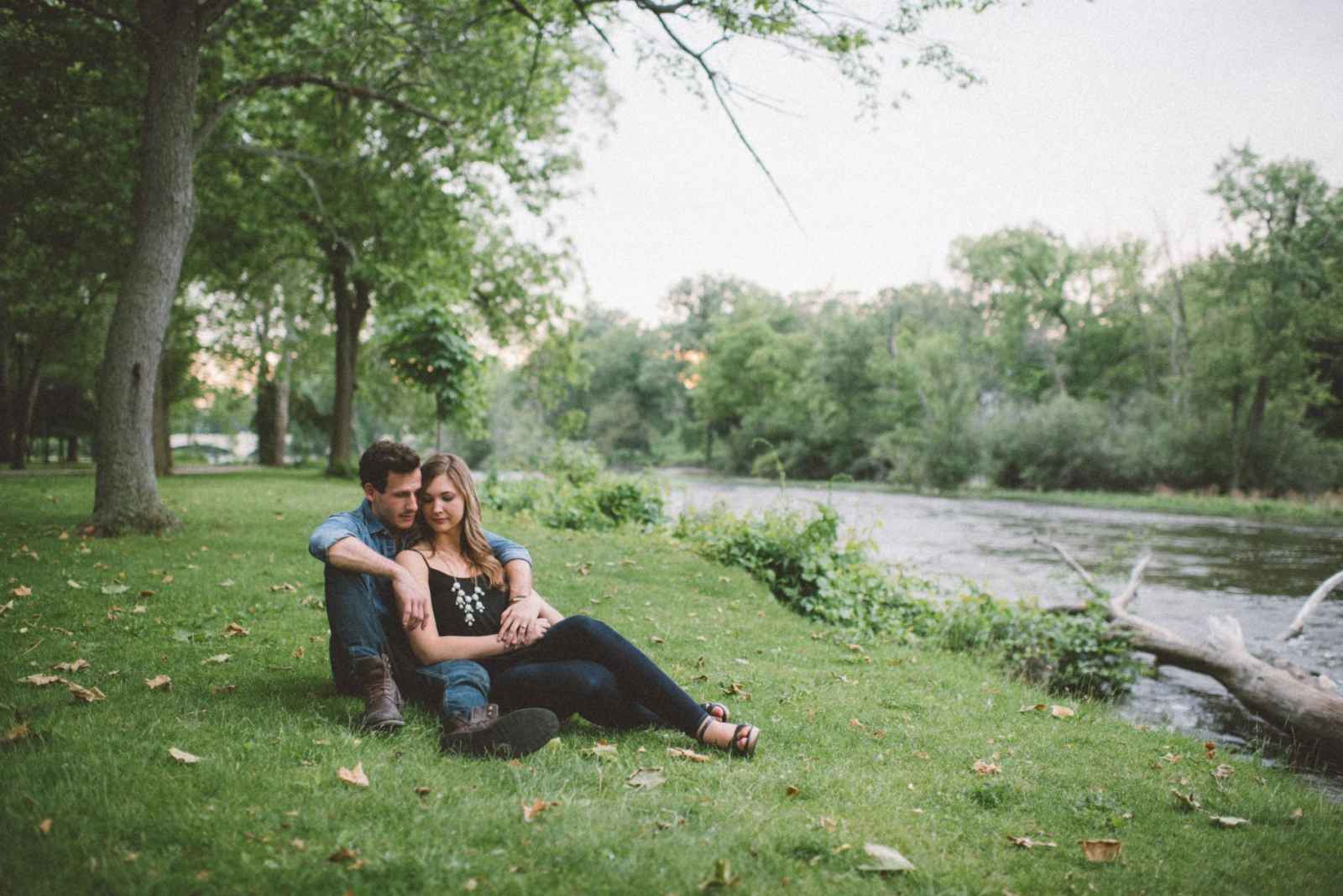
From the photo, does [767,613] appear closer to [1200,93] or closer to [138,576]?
[138,576]

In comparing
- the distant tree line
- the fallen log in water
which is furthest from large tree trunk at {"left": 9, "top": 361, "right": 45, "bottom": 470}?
the fallen log in water

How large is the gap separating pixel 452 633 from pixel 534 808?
1439 mm

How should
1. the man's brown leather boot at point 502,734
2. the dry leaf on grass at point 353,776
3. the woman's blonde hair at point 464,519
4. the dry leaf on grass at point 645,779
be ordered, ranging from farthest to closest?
the woman's blonde hair at point 464,519, the man's brown leather boot at point 502,734, the dry leaf on grass at point 645,779, the dry leaf on grass at point 353,776

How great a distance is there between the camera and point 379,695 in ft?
13.0

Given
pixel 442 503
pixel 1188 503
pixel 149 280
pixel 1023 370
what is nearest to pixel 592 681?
pixel 442 503

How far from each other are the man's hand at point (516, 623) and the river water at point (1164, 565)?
5.79m

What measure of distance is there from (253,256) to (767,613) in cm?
1757

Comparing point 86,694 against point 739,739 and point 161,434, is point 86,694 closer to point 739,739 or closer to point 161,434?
point 739,739

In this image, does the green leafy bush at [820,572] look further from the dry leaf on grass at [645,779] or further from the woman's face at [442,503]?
the woman's face at [442,503]

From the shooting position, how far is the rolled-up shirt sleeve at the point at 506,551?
4656 mm

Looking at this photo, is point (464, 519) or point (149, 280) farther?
point (149, 280)

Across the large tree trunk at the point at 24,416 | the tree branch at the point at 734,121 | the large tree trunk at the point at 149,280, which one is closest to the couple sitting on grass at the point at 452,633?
the tree branch at the point at 734,121

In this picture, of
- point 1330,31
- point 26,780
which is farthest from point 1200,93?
point 26,780

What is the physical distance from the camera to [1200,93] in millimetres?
16188
